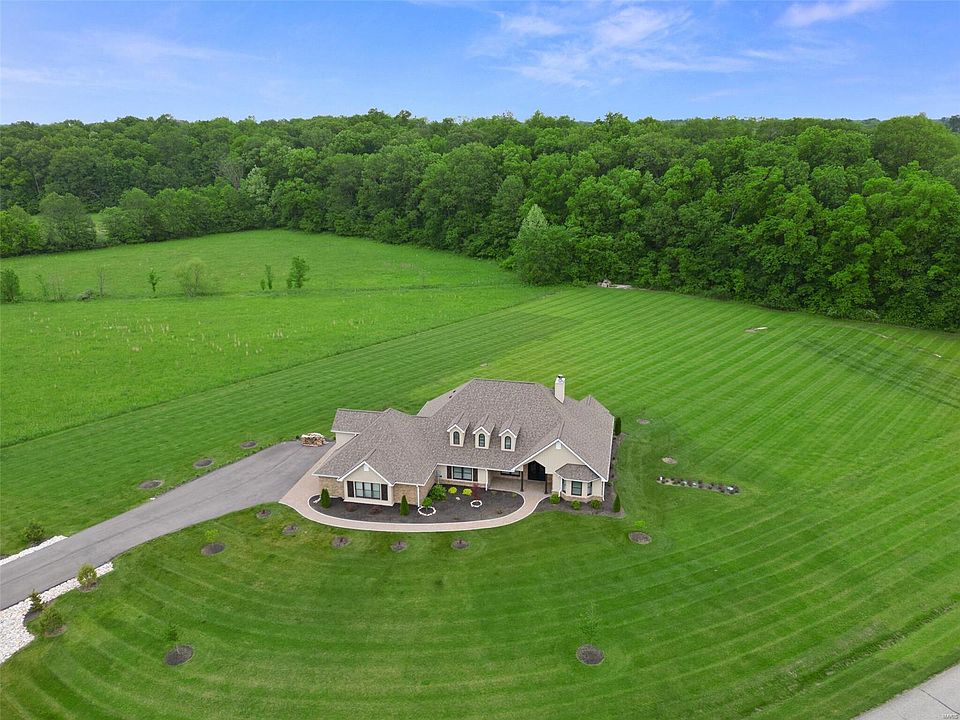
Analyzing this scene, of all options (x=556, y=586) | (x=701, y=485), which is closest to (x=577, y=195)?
(x=701, y=485)

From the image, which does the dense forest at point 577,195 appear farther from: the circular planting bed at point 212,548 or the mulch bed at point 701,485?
the circular planting bed at point 212,548

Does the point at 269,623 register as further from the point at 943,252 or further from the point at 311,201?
the point at 311,201

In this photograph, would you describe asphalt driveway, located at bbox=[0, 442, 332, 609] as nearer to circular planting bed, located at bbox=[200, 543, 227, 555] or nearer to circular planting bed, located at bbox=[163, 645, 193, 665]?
circular planting bed, located at bbox=[200, 543, 227, 555]

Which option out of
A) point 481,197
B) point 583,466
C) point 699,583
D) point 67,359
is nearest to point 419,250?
point 481,197

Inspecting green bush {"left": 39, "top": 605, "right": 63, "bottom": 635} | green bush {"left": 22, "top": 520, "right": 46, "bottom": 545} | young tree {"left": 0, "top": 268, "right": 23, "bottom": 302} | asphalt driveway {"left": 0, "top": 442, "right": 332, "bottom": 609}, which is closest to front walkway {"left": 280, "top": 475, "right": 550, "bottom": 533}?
asphalt driveway {"left": 0, "top": 442, "right": 332, "bottom": 609}

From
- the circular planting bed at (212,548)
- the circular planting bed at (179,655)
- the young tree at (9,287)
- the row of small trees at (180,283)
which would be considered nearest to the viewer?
the circular planting bed at (179,655)

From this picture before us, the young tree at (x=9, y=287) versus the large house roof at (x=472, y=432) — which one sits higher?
the young tree at (x=9, y=287)

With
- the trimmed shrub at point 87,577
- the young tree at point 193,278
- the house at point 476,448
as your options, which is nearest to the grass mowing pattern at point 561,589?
the trimmed shrub at point 87,577
